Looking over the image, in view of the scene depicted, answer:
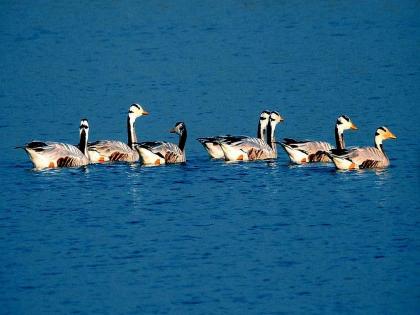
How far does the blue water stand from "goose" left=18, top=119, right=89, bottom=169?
40 cm

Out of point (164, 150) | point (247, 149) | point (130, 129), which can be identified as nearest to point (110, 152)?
point (164, 150)

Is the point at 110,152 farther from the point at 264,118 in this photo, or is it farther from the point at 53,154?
the point at 264,118

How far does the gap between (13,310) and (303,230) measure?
5.59m

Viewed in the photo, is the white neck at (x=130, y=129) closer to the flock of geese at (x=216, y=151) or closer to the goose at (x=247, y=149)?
the flock of geese at (x=216, y=151)

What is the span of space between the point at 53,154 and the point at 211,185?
365 cm

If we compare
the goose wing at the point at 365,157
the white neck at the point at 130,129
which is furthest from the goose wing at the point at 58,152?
the goose wing at the point at 365,157

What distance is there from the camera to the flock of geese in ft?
80.7

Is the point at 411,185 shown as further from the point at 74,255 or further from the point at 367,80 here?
the point at 367,80

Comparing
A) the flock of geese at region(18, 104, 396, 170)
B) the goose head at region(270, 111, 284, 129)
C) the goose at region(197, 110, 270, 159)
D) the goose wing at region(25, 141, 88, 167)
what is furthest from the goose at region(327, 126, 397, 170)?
the goose wing at region(25, 141, 88, 167)

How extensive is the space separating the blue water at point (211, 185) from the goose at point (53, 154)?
402 mm

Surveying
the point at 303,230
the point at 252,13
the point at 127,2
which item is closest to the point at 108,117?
the point at 303,230

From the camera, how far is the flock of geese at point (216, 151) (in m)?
24.6

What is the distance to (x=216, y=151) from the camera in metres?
26.4

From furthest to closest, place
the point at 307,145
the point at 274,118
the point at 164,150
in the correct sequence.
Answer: the point at 274,118 → the point at 164,150 → the point at 307,145
